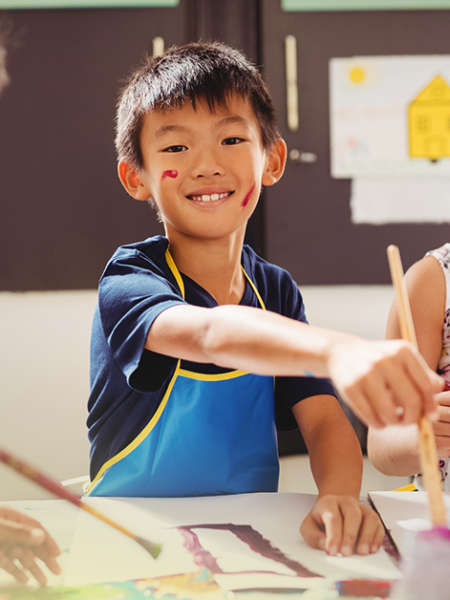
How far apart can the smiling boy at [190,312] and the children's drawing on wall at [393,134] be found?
104 centimetres

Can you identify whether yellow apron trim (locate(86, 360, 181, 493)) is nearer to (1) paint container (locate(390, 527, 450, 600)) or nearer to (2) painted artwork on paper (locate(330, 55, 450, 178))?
(1) paint container (locate(390, 527, 450, 600))

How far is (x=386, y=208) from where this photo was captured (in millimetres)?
1861

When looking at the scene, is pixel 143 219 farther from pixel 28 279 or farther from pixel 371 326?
pixel 371 326

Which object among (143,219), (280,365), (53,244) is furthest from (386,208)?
(280,365)

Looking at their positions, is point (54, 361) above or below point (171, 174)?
below

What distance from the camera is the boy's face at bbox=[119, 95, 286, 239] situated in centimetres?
73

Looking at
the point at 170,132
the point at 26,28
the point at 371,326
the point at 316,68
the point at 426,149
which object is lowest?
the point at 371,326

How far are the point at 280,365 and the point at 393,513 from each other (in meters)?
0.25

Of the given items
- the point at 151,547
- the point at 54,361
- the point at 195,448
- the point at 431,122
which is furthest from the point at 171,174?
the point at 431,122

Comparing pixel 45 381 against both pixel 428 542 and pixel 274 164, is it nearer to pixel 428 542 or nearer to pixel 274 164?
pixel 274 164

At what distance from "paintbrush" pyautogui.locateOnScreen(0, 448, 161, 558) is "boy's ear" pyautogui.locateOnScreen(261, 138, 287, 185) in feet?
1.82

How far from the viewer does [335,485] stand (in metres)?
0.61

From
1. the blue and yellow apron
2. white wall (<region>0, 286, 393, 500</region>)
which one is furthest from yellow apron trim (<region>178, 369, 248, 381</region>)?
white wall (<region>0, 286, 393, 500</region>)

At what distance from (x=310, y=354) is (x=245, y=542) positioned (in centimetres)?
21
